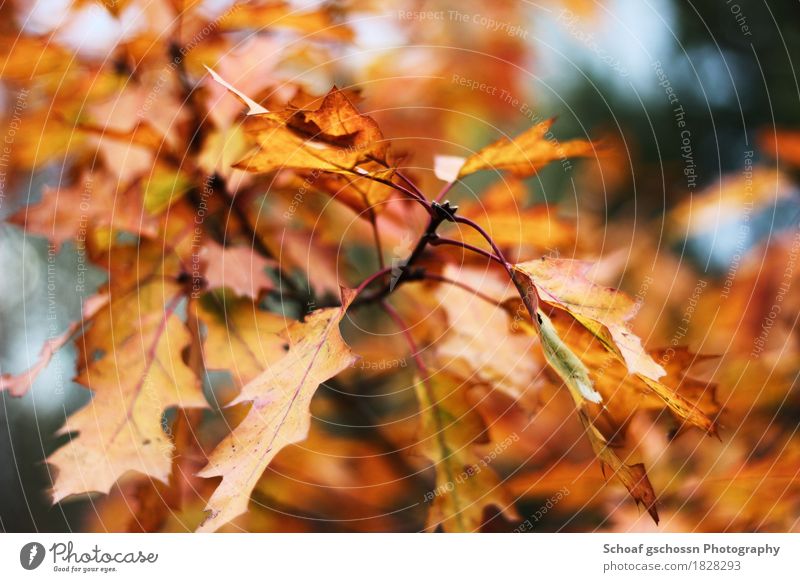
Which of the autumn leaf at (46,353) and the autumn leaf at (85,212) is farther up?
the autumn leaf at (85,212)

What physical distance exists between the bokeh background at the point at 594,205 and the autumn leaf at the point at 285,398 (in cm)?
10

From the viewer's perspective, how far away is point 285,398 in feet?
1.35

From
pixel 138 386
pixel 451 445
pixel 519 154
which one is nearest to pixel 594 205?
pixel 519 154

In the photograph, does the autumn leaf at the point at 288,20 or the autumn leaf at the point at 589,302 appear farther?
the autumn leaf at the point at 288,20

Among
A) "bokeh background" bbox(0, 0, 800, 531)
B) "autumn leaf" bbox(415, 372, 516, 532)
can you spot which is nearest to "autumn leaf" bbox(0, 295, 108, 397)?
"bokeh background" bbox(0, 0, 800, 531)

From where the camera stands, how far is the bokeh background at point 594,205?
514 mm

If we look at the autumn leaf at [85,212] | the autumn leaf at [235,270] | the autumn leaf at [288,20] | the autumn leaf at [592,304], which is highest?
the autumn leaf at [288,20]

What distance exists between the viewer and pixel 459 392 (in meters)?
0.49

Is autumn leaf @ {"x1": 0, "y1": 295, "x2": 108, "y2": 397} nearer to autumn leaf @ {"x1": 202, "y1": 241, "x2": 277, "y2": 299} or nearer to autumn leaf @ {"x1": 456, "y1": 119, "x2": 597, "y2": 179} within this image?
autumn leaf @ {"x1": 202, "y1": 241, "x2": 277, "y2": 299}

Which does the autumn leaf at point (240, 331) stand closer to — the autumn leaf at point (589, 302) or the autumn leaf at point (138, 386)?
the autumn leaf at point (138, 386)

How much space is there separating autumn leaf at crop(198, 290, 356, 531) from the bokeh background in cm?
Result: 10

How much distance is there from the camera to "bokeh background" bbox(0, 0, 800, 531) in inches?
20.2

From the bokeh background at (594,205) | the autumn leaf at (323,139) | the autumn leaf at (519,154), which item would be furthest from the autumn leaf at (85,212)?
the autumn leaf at (519,154)
